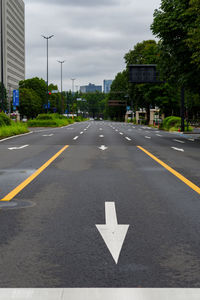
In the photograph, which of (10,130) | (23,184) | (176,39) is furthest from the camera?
(10,130)

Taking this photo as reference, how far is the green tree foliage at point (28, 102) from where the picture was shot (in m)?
103

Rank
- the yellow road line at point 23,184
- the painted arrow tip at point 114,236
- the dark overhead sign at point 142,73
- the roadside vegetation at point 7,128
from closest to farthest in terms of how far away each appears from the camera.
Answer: the painted arrow tip at point 114,236 < the yellow road line at point 23,184 < the roadside vegetation at point 7,128 < the dark overhead sign at point 142,73

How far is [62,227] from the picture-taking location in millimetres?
5059

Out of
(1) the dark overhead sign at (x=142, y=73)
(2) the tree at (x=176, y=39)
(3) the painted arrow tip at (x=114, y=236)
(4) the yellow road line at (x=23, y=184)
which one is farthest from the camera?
(1) the dark overhead sign at (x=142, y=73)

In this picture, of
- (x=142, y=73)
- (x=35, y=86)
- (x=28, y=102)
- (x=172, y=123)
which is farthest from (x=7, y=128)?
(x=35, y=86)

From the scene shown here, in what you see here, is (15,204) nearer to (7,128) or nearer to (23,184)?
(23,184)

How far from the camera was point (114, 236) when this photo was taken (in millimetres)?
4664

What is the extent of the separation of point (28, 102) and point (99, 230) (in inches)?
3969

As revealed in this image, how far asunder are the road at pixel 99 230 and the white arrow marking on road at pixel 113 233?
0.01 meters

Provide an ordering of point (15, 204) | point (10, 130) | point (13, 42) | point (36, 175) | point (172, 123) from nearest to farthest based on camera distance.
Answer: point (15, 204), point (36, 175), point (10, 130), point (172, 123), point (13, 42)

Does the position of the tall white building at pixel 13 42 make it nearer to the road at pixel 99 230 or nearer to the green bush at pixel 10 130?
the green bush at pixel 10 130

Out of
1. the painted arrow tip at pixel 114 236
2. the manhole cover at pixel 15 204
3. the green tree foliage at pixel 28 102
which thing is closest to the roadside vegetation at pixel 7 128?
the manhole cover at pixel 15 204

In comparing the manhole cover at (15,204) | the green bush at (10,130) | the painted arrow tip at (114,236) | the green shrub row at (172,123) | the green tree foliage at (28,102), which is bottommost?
the manhole cover at (15,204)
